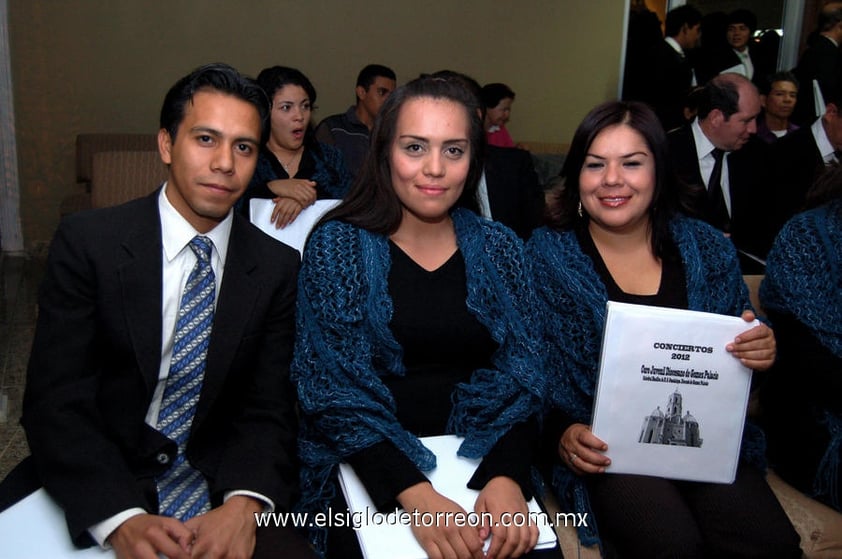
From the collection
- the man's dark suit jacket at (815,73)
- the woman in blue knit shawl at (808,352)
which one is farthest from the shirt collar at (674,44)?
the woman in blue knit shawl at (808,352)

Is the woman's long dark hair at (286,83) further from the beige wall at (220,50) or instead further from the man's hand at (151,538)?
the beige wall at (220,50)

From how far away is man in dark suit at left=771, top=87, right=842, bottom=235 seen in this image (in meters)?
3.69

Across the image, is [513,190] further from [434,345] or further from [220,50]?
[220,50]

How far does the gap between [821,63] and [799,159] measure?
305 cm

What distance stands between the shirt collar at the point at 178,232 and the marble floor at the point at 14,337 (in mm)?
1702

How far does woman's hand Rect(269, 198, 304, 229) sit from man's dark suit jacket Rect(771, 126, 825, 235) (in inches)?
92.7

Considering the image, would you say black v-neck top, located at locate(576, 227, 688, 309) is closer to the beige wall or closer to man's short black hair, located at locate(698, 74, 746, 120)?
man's short black hair, located at locate(698, 74, 746, 120)

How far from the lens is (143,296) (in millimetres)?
1660

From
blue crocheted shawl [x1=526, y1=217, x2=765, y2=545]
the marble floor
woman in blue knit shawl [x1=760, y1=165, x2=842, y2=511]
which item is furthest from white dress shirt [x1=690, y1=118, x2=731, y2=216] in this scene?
the marble floor

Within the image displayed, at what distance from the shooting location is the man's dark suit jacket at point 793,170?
3721 millimetres

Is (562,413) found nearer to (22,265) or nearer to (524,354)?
(524,354)

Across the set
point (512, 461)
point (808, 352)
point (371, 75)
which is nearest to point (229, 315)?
point (512, 461)

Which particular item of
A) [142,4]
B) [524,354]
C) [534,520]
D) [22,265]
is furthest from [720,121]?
[22,265]

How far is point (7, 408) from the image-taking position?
11.0ft
